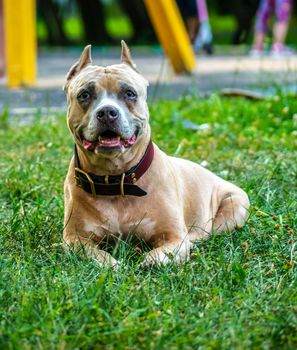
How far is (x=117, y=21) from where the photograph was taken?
1908 inches

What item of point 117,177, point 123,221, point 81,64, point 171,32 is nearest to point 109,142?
point 117,177

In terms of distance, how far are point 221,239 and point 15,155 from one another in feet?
8.57

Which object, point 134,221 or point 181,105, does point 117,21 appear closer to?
point 181,105

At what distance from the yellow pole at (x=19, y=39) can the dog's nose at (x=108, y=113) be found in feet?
19.9

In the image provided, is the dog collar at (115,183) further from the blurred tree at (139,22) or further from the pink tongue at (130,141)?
the blurred tree at (139,22)

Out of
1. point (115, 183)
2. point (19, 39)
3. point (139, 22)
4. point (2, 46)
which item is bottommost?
point (139, 22)

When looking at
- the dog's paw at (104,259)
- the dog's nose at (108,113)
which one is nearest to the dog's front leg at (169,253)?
the dog's paw at (104,259)

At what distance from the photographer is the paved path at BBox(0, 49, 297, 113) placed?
9.91 metres

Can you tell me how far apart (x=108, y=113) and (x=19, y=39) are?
632 centimetres

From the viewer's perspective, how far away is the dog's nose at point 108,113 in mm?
4488

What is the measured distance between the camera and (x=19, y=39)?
1056 centimetres

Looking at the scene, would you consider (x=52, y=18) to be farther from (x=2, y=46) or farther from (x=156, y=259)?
(x=156, y=259)

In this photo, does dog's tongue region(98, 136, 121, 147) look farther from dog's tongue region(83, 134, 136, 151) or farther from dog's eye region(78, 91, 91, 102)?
dog's eye region(78, 91, 91, 102)

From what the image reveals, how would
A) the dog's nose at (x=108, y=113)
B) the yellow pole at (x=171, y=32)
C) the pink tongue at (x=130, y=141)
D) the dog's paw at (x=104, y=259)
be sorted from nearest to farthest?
1. the dog's paw at (x=104, y=259)
2. the dog's nose at (x=108, y=113)
3. the pink tongue at (x=130, y=141)
4. the yellow pole at (x=171, y=32)
